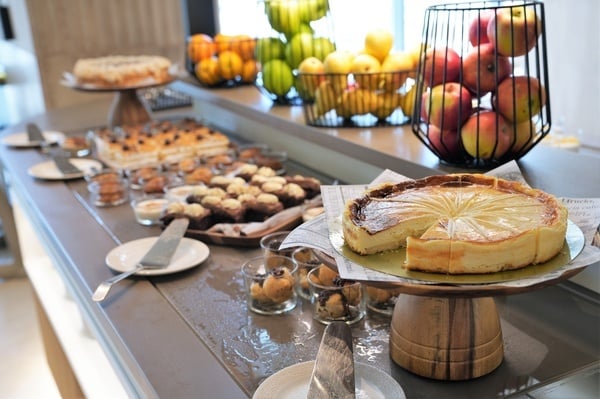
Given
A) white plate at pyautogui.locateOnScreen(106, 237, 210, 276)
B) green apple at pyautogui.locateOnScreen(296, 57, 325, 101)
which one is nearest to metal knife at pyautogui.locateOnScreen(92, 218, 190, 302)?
white plate at pyautogui.locateOnScreen(106, 237, 210, 276)

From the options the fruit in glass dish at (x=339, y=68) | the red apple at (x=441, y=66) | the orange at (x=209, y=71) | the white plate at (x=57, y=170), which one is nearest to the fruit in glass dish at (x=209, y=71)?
the orange at (x=209, y=71)

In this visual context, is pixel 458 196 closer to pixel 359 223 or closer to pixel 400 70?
pixel 359 223

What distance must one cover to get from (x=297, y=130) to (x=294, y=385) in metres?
0.86

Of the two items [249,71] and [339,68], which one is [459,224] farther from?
[249,71]

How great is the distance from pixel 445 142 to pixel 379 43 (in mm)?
431

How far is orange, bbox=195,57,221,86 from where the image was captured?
6.64ft

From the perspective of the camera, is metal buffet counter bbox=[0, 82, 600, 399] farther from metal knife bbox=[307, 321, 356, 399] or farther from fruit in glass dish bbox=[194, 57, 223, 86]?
fruit in glass dish bbox=[194, 57, 223, 86]

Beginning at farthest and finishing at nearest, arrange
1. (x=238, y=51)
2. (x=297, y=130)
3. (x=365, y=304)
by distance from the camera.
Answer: (x=238, y=51)
(x=297, y=130)
(x=365, y=304)

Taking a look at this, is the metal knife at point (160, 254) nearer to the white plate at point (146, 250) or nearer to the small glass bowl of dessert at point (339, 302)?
the white plate at point (146, 250)

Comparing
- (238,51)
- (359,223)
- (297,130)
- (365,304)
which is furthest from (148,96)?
(359,223)

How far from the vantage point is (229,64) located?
201 centimetres

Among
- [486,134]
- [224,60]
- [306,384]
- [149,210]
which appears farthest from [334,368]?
[224,60]

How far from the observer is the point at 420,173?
120 cm

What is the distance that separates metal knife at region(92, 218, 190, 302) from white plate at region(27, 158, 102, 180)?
589 millimetres
